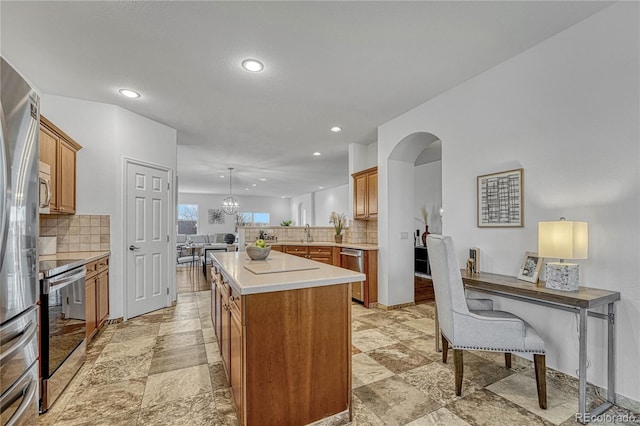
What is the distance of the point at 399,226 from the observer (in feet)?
14.2

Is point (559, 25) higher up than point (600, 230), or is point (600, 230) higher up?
point (559, 25)

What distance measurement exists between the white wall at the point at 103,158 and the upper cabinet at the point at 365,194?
3379 millimetres

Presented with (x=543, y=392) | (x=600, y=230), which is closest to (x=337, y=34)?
(x=600, y=230)

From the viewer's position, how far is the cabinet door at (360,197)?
4899 mm

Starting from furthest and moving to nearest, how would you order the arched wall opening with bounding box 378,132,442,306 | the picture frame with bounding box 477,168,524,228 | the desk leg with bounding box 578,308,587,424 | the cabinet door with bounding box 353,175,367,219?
the cabinet door with bounding box 353,175,367,219 → the arched wall opening with bounding box 378,132,442,306 → the picture frame with bounding box 477,168,524,228 → the desk leg with bounding box 578,308,587,424

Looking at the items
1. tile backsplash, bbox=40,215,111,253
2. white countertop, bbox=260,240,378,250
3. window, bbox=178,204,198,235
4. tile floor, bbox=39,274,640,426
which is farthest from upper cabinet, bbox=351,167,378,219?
window, bbox=178,204,198,235

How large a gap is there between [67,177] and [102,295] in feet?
4.46

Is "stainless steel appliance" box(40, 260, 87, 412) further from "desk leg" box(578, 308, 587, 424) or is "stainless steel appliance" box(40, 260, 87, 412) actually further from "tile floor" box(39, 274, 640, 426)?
"desk leg" box(578, 308, 587, 424)

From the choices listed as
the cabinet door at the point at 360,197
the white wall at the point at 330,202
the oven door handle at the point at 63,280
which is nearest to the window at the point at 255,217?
the white wall at the point at 330,202

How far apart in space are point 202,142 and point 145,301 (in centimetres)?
281

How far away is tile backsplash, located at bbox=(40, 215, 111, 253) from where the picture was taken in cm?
340

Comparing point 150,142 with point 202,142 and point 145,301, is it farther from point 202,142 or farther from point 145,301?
point 145,301

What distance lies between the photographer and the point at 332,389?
5.90ft

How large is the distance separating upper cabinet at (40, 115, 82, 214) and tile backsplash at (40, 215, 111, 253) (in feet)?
0.59
